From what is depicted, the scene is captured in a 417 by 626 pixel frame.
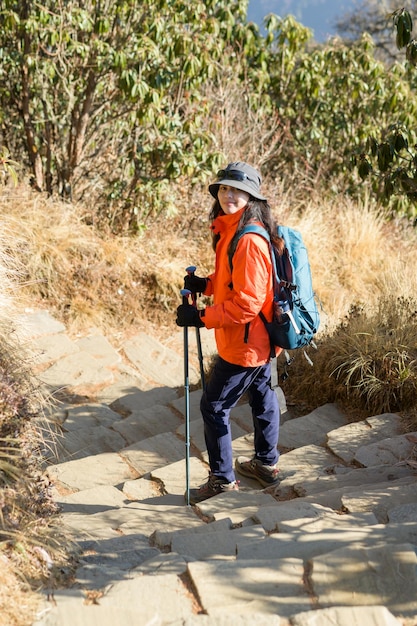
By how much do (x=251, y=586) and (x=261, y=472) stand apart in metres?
1.96

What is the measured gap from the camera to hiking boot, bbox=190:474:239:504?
4.58 m

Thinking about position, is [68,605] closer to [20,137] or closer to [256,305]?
[256,305]

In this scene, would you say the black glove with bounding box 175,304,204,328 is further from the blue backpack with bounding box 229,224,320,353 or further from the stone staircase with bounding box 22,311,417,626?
the stone staircase with bounding box 22,311,417,626

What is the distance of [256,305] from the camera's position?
4.12 meters

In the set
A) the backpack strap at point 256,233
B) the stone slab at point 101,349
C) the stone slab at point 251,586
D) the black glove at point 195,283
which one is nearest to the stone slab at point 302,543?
the stone slab at point 251,586

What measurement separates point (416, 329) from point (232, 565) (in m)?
3.68

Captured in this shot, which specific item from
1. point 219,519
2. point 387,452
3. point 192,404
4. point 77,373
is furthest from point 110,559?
point 77,373

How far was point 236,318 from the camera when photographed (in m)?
4.15

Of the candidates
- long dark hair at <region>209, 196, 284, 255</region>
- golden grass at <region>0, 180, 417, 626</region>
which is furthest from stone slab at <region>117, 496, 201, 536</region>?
long dark hair at <region>209, 196, 284, 255</region>

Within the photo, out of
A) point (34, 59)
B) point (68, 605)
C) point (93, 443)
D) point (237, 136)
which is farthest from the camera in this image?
point (237, 136)

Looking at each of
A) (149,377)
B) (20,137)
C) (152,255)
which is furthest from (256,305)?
(20,137)

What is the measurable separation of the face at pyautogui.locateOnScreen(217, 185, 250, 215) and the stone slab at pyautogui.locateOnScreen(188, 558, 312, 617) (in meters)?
2.05

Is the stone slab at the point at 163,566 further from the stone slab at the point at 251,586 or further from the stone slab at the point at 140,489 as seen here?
the stone slab at the point at 140,489

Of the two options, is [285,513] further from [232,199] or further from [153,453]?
[153,453]
